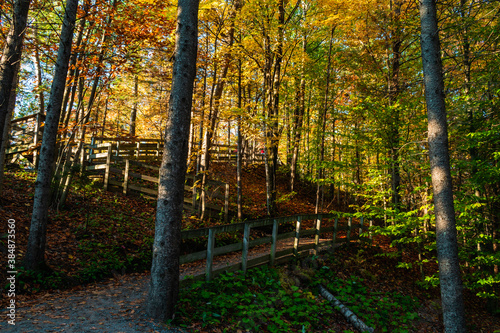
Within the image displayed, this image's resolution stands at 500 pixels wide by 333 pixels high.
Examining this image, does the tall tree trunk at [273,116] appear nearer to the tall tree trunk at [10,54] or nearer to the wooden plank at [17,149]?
the tall tree trunk at [10,54]

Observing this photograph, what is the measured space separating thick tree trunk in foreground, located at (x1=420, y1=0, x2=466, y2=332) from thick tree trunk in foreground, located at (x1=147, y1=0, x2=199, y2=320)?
176 inches

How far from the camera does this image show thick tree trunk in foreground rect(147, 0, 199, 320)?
4520 millimetres

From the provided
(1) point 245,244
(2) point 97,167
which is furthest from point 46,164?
(2) point 97,167

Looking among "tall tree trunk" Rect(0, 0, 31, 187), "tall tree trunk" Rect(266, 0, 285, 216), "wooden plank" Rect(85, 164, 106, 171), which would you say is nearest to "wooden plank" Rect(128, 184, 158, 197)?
"wooden plank" Rect(85, 164, 106, 171)

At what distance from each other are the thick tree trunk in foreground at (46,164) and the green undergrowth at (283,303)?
119 inches

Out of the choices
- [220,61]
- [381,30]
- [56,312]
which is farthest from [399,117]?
[56,312]

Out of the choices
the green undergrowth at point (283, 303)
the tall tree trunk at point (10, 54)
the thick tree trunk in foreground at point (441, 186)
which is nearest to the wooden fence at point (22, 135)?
the tall tree trunk at point (10, 54)

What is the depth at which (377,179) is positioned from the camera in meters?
8.70

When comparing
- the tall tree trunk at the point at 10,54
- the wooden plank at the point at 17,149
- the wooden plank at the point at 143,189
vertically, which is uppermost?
the tall tree trunk at the point at 10,54

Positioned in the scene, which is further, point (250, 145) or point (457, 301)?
point (250, 145)

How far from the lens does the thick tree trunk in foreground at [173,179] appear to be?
452cm

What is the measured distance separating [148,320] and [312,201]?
48.0 ft

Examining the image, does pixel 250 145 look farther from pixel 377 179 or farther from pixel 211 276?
pixel 211 276

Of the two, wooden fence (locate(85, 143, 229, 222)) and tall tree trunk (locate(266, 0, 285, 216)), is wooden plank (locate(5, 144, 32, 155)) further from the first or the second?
tall tree trunk (locate(266, 0, 285, 216))
